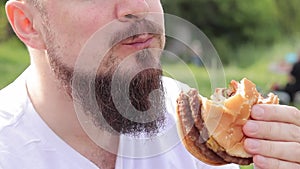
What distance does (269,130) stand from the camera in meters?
1.70

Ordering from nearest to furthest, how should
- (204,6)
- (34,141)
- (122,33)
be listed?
1. (122,33)
2. (34,141)
3. (204,6)

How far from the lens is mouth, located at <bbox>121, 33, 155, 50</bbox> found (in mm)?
1894

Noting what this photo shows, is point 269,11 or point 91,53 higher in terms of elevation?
point 269,11

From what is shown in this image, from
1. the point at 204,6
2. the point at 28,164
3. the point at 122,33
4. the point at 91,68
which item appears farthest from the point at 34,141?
the point at 204,6

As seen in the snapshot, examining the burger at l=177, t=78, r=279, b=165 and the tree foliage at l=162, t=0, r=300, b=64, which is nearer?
the burger at l=177, t=78, r=279, b=165

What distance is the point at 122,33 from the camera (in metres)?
1.90

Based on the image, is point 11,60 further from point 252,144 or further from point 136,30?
point 252,144

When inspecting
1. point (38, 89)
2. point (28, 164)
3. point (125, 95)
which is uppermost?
point (125, 95)

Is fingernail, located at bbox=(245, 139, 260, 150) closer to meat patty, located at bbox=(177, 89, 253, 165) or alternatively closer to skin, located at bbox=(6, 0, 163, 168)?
meat patty, located at bbox=(177, 89, 253, 165)

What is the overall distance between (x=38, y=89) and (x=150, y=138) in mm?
370

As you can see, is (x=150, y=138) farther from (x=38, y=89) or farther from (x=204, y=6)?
(x=204, y=6)

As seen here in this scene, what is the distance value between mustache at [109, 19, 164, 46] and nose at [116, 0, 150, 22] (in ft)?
0.06

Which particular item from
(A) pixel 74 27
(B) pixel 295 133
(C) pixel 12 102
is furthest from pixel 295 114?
(C) pixel 12 102

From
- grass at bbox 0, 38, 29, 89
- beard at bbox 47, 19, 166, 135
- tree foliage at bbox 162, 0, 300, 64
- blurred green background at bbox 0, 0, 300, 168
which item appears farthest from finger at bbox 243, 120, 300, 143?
tree foliage at bbox 162, 0, 300, 64
